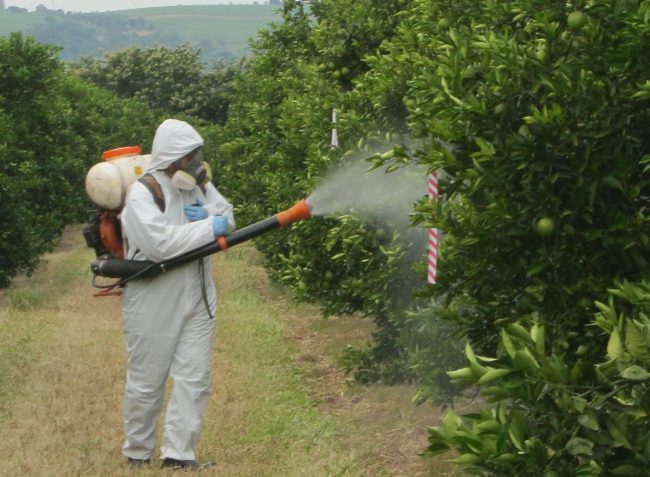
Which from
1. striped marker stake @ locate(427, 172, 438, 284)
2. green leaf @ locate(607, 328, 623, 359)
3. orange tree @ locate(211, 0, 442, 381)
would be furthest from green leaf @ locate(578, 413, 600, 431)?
orange tree @ locate(211, 0, 442, 381)

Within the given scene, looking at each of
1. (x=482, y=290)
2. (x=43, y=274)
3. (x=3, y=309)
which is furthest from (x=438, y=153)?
(x=43, y=274)

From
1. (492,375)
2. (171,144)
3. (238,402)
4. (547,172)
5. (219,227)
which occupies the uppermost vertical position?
(547,172)

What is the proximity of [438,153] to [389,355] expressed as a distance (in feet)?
19.0

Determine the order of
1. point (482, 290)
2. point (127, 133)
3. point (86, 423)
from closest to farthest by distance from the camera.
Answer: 1. point (482, 290)
2. point (86, 423)
3. point (127, 133)

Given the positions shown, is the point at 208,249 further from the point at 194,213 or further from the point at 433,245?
the point at 433,245

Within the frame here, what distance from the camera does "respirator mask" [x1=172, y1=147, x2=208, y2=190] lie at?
308 inches

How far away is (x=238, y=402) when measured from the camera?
34.3ft

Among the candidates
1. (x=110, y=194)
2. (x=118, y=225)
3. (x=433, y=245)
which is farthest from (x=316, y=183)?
(x=433, y=245)

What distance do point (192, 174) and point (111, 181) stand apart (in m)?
0.49

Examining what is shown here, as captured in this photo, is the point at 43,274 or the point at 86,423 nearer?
the point at 86,423

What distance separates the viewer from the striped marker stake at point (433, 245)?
5.60m

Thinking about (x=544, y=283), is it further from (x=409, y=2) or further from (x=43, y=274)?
(x=43, y=274)

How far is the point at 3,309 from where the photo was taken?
54.6 feet

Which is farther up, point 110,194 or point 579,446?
point 579,446
